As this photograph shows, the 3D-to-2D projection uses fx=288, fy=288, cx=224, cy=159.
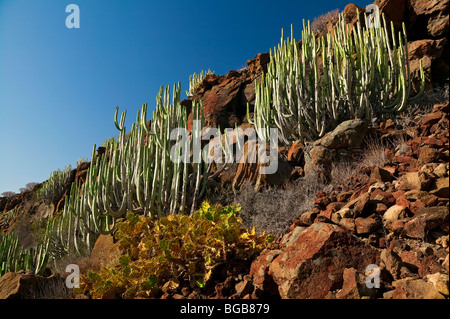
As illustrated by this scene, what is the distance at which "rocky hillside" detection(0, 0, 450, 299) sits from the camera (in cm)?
192

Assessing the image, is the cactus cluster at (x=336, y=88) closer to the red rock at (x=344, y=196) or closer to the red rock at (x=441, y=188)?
the red rock at (x=344, y=196)

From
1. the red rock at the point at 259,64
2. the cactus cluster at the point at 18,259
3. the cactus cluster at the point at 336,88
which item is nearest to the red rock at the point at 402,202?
the cactus cluster at the point at 336,88

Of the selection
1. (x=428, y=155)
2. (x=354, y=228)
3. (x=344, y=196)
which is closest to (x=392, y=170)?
(x=428, y=155)

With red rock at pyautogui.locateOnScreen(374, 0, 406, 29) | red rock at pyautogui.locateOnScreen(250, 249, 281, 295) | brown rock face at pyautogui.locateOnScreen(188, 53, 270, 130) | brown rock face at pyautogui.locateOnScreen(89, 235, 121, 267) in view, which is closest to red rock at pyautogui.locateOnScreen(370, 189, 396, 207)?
red rock at pyautogui.locateOnScreen(250, 249, 281, 295)

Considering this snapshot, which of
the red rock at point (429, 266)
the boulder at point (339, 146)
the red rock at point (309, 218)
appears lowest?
the red rock at point (429, 266)

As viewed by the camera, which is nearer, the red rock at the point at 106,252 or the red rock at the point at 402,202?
the red rock at the point at 402,202

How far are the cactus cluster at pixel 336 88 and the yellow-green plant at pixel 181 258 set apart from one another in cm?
286

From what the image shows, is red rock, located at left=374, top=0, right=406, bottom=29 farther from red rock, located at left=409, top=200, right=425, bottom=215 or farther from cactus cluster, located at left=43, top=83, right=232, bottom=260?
red rock, located at left=409, top=200, right=425, bottom=215

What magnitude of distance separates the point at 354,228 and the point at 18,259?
20.9ft

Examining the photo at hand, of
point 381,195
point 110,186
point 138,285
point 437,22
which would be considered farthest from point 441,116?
point 437,22

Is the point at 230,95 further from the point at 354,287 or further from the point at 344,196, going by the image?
the point at 354,287

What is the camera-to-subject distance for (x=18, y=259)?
578 centimetres

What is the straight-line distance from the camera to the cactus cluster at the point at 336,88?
486cm
